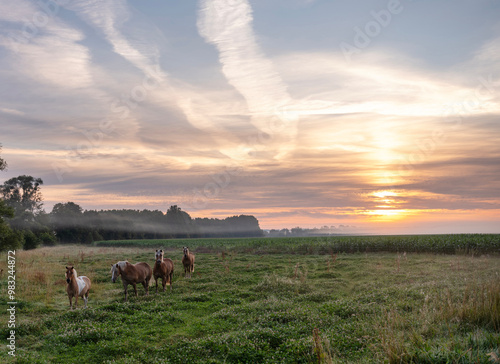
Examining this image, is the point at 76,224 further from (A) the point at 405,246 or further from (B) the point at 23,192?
(A) the point at 405,246

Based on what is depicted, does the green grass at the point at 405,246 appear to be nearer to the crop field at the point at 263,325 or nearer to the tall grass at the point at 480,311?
the crop field at the point at 263,325

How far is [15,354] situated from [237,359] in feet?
20.8

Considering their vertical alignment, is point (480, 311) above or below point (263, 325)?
above

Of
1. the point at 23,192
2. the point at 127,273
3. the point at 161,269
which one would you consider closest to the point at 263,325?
the point at 127,273

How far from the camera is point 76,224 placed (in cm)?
10175

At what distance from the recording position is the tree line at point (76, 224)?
5200 centimetres

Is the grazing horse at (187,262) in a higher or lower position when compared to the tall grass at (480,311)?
lower

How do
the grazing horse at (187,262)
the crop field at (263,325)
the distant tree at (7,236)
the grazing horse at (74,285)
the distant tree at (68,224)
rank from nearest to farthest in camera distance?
the crop field at (263,325)
the grazing horse at (74,285)
the grazing horse at (187,262)
the distant tree at (7,236)
the distant tree at (68,224)

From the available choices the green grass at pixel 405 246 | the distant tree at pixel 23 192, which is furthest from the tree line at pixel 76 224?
the green grass at pixel 405 246

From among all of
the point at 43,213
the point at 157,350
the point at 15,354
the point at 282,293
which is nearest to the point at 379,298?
the point at 282,293

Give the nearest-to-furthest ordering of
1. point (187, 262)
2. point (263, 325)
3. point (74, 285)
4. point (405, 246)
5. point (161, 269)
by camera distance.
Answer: point (263, 325) < point (74, 285) < point (161, 269) < point (187, 262) < point (405, 246)

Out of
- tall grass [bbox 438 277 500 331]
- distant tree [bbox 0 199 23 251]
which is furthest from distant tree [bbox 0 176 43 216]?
tall grass [bbox 438 277 500 331]

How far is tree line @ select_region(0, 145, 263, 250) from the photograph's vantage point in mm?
52000

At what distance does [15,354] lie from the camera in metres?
9.59
